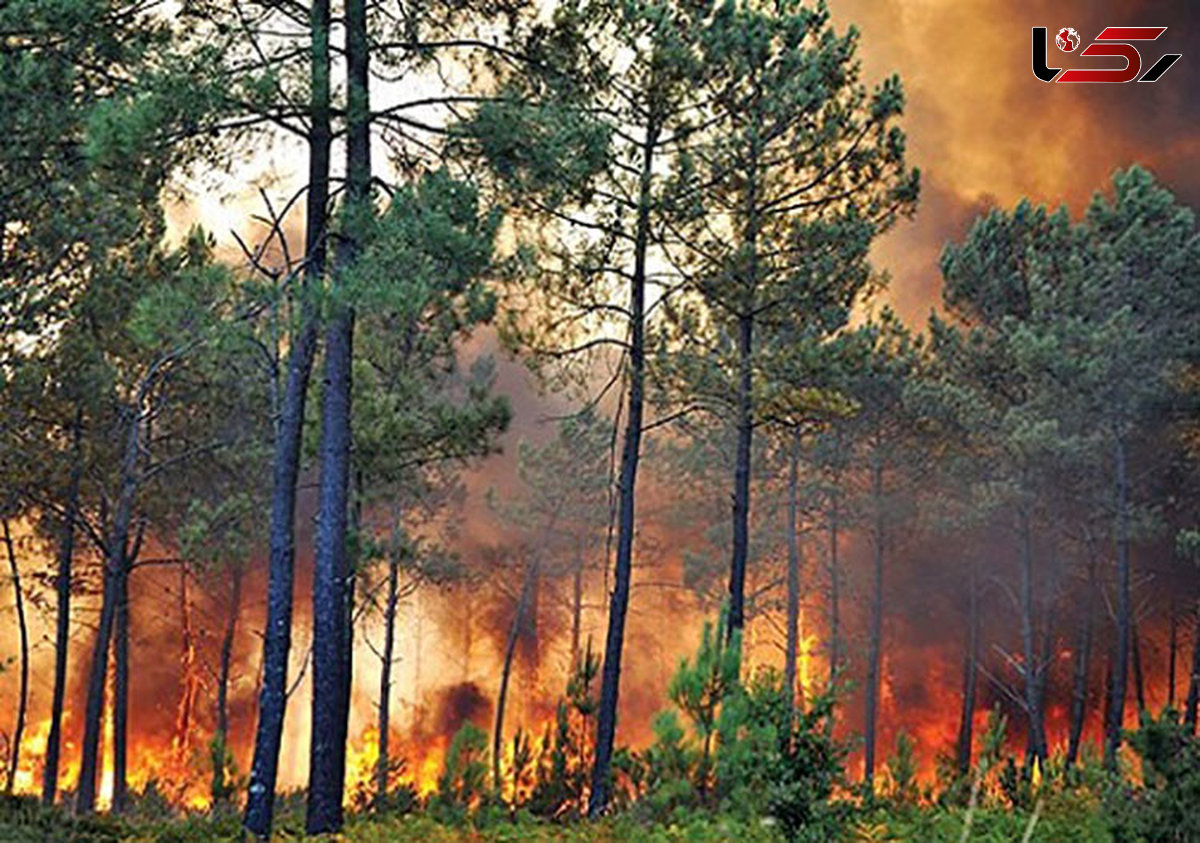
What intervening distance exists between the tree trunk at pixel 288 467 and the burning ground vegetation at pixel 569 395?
56mm

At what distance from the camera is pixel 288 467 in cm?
1132

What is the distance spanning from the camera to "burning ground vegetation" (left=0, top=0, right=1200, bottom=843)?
34.1 feet

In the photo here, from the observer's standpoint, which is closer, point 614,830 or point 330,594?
point 614,830

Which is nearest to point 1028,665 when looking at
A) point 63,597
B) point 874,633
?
point 874,633

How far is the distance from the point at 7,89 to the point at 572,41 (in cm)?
594

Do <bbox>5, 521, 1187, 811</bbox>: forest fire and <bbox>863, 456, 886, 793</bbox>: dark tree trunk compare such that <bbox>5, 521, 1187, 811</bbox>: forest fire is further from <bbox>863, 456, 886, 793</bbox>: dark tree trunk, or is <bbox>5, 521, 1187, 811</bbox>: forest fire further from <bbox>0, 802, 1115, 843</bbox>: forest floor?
<bbox>0, 802, 1115, 843</bbox>: forest floor

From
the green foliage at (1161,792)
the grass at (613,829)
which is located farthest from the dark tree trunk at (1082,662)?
the green foliage at (1161,792)

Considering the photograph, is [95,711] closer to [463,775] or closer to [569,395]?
[463,775]

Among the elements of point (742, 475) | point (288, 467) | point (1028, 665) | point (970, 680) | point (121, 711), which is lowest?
point (121, 711)

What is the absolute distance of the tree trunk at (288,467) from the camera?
1059 centimetres

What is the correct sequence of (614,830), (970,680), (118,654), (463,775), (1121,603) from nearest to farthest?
(614,830) → (463,775) → (118,654) → (1121,603) → (970,680)

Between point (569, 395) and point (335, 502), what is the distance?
221 inches

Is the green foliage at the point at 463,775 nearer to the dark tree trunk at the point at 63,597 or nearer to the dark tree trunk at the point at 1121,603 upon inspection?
the dark tree trunk at the point at 63,597

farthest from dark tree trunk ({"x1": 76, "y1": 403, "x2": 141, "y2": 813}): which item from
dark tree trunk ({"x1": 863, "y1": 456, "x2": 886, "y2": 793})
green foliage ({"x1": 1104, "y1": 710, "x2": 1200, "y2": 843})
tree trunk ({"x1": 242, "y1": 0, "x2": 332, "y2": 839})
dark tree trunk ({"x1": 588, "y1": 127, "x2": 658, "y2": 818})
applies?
dark tree trunk ({"x1": 863, "y1": 456, "x2": 886, "y2": 793})
